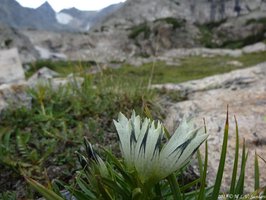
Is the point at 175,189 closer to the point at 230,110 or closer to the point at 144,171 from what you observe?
the point at 144,171

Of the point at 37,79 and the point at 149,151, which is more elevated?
the point at 149,151

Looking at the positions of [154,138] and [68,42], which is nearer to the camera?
[154,138]

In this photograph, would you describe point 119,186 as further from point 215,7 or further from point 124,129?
point 215,7

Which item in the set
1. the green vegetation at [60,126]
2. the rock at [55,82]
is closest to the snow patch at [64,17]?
the rock at [55,82]

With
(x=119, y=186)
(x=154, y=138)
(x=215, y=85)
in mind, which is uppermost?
(x=154, y=138)

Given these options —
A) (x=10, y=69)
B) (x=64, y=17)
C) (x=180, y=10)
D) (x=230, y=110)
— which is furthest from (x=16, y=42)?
(x=64, y=17)

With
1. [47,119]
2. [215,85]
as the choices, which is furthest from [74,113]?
[215,85]
